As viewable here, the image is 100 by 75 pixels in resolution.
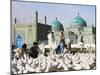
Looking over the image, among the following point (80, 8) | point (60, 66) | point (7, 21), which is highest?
point (80, 8)

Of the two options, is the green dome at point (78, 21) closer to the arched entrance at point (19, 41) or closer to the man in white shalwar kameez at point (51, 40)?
the man in white shalwar kameez at point (51, 40)

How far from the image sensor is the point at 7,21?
201 centimetres

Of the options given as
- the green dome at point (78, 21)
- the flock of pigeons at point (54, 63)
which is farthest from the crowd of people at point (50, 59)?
the green dome at point (78, 21)

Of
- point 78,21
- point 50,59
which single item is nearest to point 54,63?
point 50,59

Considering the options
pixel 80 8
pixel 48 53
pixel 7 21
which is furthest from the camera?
pixel 80 8

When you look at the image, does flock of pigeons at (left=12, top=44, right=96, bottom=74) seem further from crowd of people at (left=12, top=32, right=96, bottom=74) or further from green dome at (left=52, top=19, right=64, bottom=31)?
green dome at (left=52, top=19, right=64, bottom=31)

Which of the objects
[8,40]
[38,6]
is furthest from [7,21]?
[38,6]

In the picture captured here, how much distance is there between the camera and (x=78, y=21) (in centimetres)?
226

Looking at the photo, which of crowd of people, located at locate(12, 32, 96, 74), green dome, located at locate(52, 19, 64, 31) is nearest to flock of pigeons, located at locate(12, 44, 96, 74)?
crowd of people, located at locate(12, 32, 96, 74)

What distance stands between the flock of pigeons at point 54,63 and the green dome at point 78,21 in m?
0.31

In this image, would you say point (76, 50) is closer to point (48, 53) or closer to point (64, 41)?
point (64, 41)

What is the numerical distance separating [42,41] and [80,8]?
558 millimetres

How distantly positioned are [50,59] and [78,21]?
509mm

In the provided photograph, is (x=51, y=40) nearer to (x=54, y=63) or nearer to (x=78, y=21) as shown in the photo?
(x=54, y=63)
